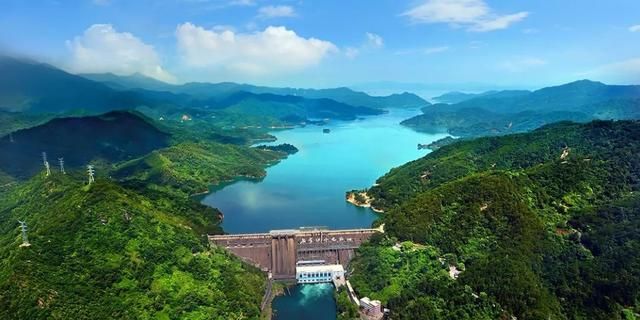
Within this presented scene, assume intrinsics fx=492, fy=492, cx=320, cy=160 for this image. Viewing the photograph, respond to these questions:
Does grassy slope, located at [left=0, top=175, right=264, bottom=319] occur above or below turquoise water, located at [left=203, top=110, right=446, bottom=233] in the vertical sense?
above

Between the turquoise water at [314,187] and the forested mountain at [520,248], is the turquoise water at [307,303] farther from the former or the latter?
the turquoise water at [314,187]

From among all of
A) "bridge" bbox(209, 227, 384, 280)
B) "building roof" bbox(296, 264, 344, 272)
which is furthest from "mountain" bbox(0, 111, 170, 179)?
"building roof" bbox(296, 264, 344, 272)

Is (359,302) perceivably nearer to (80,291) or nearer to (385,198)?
(80,291)

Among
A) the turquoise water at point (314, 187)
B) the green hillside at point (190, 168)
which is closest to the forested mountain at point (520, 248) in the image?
the turquoise water at point (314, 187)

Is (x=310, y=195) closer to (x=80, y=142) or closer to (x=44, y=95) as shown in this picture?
(x=80, y=142)

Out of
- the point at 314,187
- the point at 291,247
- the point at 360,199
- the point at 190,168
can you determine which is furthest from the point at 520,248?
the point at 190,168

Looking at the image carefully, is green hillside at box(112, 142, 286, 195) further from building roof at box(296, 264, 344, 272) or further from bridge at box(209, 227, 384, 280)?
building roof at box(296, 264, 344, 272)
